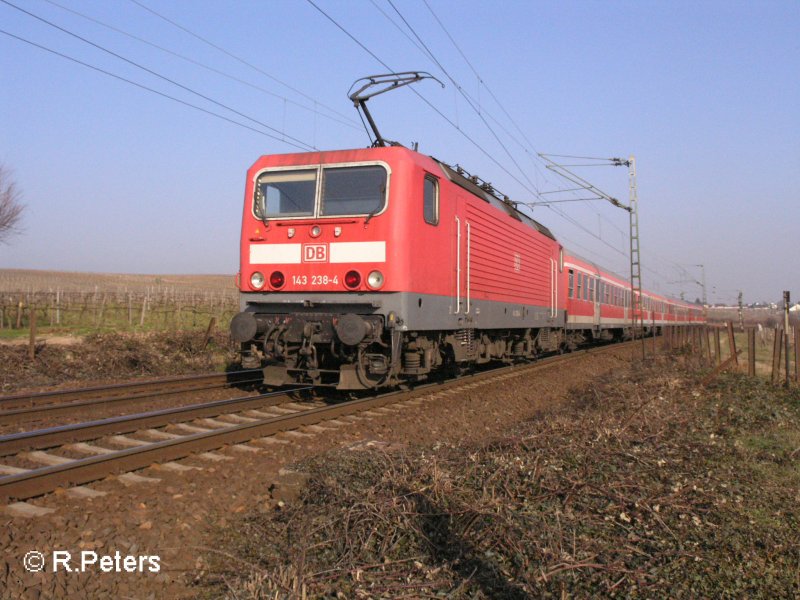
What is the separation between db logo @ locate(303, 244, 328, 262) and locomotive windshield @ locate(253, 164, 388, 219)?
18.7 inches

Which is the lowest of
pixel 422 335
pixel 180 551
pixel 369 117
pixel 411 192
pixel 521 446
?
pixel 180 551

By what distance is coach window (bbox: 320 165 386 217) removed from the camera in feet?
29.3

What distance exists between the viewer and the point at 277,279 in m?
9.29

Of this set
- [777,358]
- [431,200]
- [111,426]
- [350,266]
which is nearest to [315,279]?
[350,266]

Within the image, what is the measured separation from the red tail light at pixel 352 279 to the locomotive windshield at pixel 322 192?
0.87 metres

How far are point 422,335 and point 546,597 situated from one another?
658 cm

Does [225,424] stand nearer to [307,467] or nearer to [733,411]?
[307,467]

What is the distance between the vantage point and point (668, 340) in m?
25.2

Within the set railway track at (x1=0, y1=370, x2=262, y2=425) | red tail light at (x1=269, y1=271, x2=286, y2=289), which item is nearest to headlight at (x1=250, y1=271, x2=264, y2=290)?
red tail light at (x1=269, y1=271, x2=286, y2=289)

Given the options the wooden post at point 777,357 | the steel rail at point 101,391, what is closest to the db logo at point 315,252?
the steel rail at point 101,391

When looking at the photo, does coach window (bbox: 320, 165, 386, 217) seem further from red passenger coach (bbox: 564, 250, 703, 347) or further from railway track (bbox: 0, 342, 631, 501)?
red passenger coach (bbox: 564, 250, 703, 347)

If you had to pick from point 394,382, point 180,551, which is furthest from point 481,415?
point 180,551

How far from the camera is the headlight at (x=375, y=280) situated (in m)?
8.65

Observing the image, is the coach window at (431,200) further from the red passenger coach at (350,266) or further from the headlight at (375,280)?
the headlight at (375,280)
